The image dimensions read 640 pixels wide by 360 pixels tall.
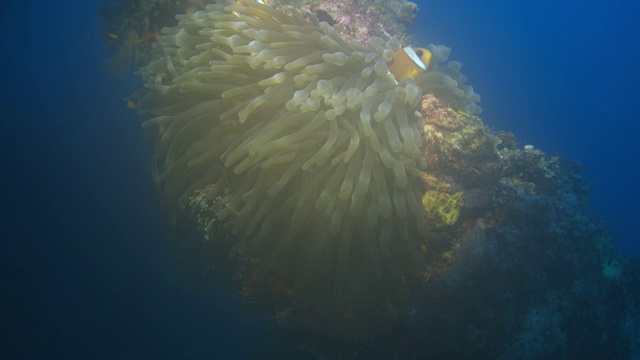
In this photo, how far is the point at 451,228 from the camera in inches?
137

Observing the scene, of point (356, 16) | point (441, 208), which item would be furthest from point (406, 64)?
point (356, 16)

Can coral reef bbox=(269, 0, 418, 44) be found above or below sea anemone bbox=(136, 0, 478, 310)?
above

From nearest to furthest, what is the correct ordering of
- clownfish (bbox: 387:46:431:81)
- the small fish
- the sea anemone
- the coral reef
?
the sea anemone → clownfish (bbox: 387:46:431:81) → the small fish → the coral reef

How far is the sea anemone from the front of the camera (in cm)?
310

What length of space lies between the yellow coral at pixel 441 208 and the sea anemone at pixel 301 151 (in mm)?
170

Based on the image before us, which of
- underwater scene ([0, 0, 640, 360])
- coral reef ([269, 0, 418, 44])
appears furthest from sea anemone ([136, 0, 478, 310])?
coral reef ([269, 0, 418, 44])

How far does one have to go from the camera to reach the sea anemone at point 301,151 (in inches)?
122

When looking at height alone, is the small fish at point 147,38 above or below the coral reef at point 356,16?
below

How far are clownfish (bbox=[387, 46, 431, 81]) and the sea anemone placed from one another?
0.11 m

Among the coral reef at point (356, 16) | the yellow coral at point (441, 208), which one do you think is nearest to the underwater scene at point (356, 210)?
the yellow coral at point (441, 208)

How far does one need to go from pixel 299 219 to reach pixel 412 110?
1.63 meters

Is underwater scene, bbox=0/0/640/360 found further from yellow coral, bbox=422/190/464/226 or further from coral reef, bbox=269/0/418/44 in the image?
coral reef, bbox=269/0/418/44

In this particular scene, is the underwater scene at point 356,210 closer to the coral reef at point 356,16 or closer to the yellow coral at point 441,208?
the yellow coral at point 441,208

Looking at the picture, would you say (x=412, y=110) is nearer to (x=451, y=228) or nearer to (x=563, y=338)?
(x=451, y=228)
